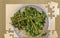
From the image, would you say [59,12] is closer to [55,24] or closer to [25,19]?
[55,24]

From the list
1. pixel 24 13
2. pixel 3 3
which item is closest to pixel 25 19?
pixel 24 13

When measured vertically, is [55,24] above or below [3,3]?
below

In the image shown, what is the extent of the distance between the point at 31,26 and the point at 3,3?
19cm

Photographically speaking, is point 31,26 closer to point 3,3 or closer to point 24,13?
point 24,13

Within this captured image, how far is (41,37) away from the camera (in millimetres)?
726

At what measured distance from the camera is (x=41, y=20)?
0.72m

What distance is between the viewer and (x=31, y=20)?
723 millimetres

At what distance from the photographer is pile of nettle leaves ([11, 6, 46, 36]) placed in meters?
0.72

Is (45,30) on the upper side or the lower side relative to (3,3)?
lower

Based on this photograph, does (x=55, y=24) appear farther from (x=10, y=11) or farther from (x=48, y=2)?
(x=10, y=11)

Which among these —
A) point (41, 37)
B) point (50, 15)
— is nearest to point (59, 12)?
point (50, 15)

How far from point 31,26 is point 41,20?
6cm

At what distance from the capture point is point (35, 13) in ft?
2.38

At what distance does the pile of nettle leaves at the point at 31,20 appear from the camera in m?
0.72
